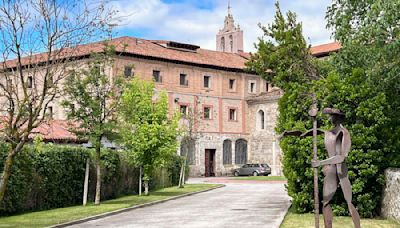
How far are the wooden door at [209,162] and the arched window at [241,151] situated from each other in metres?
2.81

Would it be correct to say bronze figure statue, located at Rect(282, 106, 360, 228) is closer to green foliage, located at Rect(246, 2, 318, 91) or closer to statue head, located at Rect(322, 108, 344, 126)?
statue head, located at Rect(322, 108, 344, 126)

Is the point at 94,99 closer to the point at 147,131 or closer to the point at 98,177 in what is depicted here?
the point at 98,177

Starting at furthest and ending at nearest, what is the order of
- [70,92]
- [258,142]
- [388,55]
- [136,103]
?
[258,142], [136,103], [70,92], [388,55]

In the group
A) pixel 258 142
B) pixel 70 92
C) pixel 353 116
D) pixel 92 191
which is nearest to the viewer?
pixel 353 116

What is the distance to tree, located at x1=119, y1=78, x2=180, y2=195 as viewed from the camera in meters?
27.0

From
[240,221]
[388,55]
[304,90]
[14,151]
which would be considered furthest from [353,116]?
[14,151]

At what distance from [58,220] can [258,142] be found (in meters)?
40.7

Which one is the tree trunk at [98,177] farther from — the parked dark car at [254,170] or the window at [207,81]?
the parked dark car at [254,170]

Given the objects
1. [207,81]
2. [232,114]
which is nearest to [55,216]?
[207,81]

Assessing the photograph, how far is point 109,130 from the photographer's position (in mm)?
22422

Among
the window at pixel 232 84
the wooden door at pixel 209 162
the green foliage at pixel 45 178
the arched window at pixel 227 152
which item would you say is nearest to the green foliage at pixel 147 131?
the green foliage at pixel 45 178

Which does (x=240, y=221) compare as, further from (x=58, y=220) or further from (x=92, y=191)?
(x=92, y=191)

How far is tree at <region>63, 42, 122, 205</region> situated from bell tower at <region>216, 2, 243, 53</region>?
6270cm

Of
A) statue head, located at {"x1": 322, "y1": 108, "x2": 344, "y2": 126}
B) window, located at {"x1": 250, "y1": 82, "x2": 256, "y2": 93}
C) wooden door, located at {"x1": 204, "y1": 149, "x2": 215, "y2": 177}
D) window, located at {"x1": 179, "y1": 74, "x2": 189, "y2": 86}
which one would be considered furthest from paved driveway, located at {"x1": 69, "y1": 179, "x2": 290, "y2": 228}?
window, located at {"x1": 250, "y1": 82, "x2": 256, "y2": 93}
